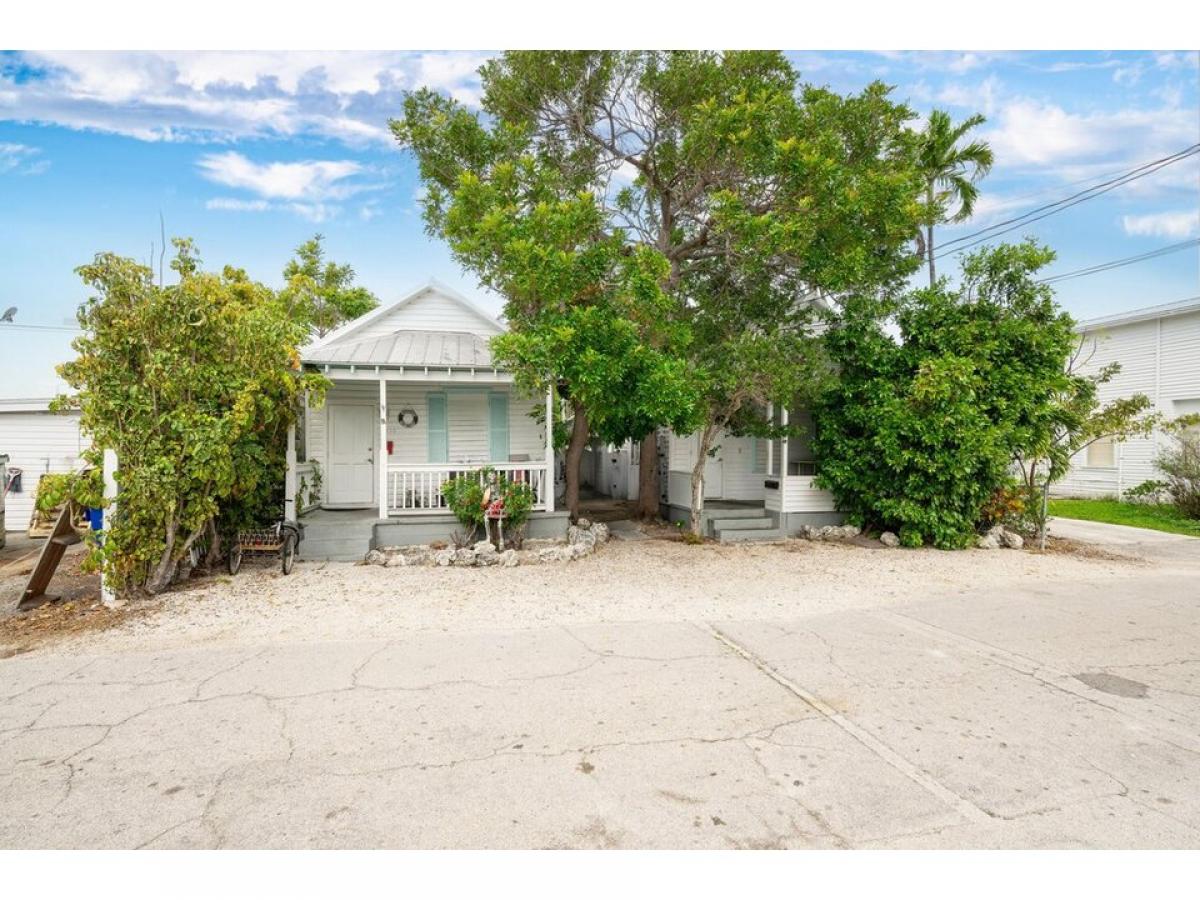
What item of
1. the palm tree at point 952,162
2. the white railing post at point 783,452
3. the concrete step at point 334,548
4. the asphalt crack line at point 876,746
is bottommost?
the asphalt crack line at point 876,746

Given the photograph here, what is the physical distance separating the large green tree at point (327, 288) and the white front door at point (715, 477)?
14796mm

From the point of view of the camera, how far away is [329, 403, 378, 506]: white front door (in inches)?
453

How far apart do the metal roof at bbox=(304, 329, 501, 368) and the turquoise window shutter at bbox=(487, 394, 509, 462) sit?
3.83 ft

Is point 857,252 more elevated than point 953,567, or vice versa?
point 857,252

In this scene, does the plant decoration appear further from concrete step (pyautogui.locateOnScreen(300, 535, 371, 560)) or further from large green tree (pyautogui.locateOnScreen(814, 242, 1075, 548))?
large green tree (pyautogui.locateOnScreen(814, 242, 1075, 548))

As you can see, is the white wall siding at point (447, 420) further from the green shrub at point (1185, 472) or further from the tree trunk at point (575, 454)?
the green shrub at point (1185, 472)

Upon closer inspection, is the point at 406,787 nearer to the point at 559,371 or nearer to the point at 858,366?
the point at 559,371

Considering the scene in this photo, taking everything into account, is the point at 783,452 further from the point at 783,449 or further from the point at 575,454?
the point at 575,454

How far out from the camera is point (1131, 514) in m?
15.0

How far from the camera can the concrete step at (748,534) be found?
11367 millimetres

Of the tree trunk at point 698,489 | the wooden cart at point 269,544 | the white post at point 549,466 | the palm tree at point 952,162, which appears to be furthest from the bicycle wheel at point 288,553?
the palm tree at point 952,162

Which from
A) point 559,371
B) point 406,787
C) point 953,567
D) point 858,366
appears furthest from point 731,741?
point 858,366
